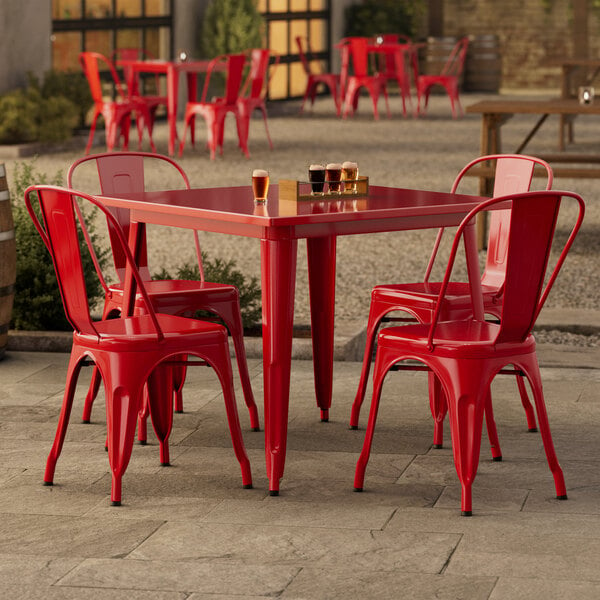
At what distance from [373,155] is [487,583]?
885 centimetres

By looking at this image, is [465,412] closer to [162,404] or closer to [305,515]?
[305,515]

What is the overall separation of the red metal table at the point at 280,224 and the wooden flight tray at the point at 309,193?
0.02 m

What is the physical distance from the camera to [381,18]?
63.6 feet

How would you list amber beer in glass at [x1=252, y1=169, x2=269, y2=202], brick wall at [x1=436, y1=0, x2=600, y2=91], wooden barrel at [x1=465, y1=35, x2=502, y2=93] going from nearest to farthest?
1. amber beer in glass at [x1=252, y1=169, x2=269, y2=202]
2. wooden barrel at [x1=465, y1=35, x2=502, y2=93]
3. brick wall at [x1=436, y1=0, x2=600, y2=91]

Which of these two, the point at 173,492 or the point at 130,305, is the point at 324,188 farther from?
the point at 173,492

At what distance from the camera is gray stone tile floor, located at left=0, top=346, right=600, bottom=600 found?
106 inches

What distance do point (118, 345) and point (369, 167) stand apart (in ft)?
24.3

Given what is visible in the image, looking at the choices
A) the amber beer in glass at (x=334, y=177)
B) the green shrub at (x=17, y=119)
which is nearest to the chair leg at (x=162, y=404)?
the amber beer in glass at (x=334, y=177)

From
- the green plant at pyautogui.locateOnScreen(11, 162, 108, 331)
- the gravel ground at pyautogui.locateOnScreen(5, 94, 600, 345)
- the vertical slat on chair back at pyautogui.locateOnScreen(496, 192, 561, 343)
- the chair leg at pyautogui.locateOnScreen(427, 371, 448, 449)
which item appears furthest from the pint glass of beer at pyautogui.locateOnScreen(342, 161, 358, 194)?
the gravel ground at pyautogui.locateOnScreen(5, 94, 600, 345)

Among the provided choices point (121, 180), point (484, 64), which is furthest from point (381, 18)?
point (121, 180)

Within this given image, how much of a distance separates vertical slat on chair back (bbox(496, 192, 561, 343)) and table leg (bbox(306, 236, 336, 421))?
84 centimetres

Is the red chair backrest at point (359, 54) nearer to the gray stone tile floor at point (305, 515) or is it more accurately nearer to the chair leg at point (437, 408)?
the gray stone tile floor at point (305, 515)

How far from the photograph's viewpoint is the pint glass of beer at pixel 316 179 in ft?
11.8

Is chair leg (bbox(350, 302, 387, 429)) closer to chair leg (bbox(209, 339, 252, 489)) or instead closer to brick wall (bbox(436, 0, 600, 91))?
chair leg (bbox(209, 339, 252, 489))
